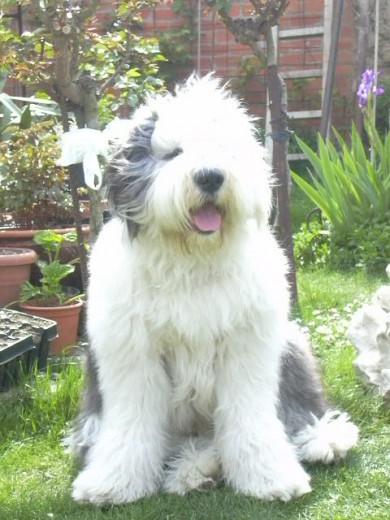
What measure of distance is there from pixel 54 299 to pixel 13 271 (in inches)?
9.9

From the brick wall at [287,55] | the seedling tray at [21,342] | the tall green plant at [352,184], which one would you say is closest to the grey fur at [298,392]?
the seedling tray at [21,342]

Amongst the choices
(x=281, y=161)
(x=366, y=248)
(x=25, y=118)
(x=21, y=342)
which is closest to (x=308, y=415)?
(x=21, y=342)

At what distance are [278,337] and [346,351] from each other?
114cm

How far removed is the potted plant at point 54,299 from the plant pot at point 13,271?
2.1 inches

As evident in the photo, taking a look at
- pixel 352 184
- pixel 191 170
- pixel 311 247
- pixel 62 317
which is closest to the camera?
pixel 191 170

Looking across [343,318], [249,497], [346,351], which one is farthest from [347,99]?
[249,497]

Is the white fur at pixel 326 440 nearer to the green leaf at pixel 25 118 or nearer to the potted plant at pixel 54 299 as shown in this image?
the potted plant at pixel 54 299

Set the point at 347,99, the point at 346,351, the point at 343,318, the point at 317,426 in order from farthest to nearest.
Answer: the point at 347,99 → the point at 343,318 → the point at 346,351 → the point at 317,426

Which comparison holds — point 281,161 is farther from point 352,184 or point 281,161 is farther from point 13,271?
point 352,184

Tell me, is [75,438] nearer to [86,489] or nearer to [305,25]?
[86,489]

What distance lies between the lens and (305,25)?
8.58 metres

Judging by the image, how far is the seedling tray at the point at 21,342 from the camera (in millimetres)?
3391

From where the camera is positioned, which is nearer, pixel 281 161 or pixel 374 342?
pixel 374 342

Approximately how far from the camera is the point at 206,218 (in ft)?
7.88
